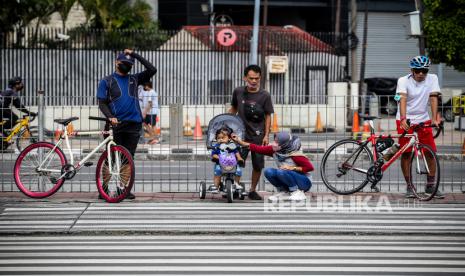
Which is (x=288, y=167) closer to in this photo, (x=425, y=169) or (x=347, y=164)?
(x=347, y=164)

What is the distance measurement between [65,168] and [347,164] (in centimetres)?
343

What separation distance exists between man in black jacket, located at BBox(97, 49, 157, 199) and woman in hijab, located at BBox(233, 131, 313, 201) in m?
1.31

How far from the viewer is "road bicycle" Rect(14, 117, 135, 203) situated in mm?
11484

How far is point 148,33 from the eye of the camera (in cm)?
3247

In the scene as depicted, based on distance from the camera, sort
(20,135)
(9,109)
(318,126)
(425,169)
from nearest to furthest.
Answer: (425,169)
(318,126)
(9,109)
(20,135)

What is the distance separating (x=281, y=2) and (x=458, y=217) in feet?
124

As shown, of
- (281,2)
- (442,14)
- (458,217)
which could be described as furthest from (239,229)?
(281,2)

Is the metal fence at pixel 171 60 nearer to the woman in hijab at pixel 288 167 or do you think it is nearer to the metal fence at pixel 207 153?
the metal fence at pixel 207 153

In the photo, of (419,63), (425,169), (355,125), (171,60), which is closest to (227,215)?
(425,169)

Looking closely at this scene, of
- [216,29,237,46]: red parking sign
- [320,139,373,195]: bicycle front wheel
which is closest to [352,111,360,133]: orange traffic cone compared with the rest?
[320,139,373,195]: bicycle front wheel

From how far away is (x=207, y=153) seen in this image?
15055 millimetres

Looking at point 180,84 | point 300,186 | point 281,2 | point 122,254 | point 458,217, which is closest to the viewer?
point 122,254

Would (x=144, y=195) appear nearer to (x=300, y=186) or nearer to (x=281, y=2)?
(x=300, y=186)

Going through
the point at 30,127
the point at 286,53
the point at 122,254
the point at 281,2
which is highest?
the point at 281,2
